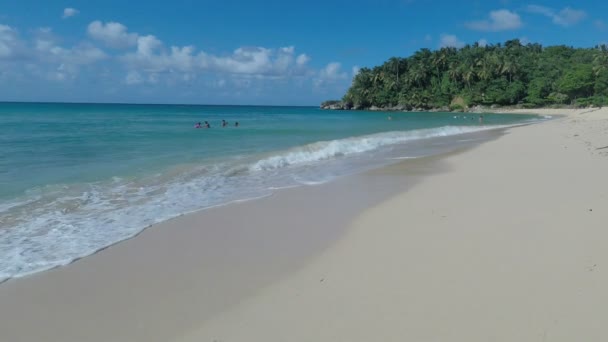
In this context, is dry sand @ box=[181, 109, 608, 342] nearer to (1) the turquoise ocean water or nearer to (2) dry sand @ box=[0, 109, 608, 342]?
(2) dry sand @ box=[0, 109, 608, 342]

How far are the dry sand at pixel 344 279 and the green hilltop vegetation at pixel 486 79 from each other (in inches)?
3036

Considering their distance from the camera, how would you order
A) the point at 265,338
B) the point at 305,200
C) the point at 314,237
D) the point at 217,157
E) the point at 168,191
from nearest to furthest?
the point at 265,338 → the point at 314,237 → the point at 305,200 → the point at 168,191 → the point at 217,157

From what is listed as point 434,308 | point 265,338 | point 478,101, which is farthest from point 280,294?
point 478,101

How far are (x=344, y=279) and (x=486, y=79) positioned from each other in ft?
325

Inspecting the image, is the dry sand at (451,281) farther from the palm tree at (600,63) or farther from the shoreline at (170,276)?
the palm tree at (600,63)

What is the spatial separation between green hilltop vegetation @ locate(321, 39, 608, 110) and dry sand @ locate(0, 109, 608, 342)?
253ft

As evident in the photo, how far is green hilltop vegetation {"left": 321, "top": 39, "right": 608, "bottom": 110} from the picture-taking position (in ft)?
249

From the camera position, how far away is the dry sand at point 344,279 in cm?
305

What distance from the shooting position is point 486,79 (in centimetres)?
9031

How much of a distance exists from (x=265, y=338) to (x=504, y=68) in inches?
3945

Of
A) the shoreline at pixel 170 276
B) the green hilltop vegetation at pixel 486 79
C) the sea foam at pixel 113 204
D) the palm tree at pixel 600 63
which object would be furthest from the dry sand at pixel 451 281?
the palm tree at pixel 600 63

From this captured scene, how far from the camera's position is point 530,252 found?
4.31 m

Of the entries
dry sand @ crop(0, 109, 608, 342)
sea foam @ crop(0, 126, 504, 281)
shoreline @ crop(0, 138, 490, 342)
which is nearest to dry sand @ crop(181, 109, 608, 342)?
dry sand @ crop(0, 109, 608, 342)

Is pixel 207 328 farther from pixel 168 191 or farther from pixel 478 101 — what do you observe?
pixel 478 101
